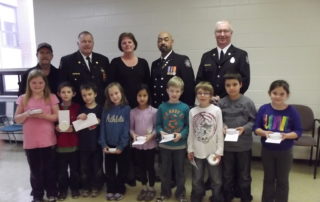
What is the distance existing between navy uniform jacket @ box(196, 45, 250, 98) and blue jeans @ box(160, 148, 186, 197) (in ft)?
2.48

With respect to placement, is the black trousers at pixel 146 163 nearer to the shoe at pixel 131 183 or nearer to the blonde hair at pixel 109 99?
the shoe at pixel 131 183

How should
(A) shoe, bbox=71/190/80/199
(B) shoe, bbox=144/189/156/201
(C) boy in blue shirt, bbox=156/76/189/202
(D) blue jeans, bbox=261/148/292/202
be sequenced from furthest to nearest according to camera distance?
(A) shoe, bbox=71/190/80/199
(B) shoe, bbox=144/189/156/201
(C) boy in blue shirt, bbox=156/76/189/202
(D) blue jeans, bbox=261/148/292/202

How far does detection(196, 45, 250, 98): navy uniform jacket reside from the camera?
263 centimetres

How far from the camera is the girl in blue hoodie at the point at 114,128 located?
268 cm

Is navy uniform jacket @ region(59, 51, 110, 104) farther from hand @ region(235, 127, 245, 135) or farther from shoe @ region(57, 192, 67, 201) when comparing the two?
hand @ region(235, 127, 245, 135)

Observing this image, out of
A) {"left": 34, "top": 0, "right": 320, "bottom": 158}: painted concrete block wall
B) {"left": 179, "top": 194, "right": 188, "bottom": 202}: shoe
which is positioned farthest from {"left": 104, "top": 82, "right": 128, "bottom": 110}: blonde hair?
{"left": 34, "top": 0, "right": 320, "bottom": 158}: painted concrete block wall

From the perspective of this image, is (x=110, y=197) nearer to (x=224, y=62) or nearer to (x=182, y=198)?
(x=182, y=198)

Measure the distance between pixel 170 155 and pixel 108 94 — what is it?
90 centimetres

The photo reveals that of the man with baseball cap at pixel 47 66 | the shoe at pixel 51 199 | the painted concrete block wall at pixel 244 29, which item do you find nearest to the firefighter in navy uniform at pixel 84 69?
the man with baseball cap at pixel 47 66

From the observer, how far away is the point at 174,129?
257 centimetres

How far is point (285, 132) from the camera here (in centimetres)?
229

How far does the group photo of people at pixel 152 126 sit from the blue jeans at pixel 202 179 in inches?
0.4

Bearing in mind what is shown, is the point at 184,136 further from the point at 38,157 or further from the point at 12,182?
the point at 12,182

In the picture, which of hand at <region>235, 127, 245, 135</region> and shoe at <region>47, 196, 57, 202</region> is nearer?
hand at <region>235, 127, 245, 135</region>
